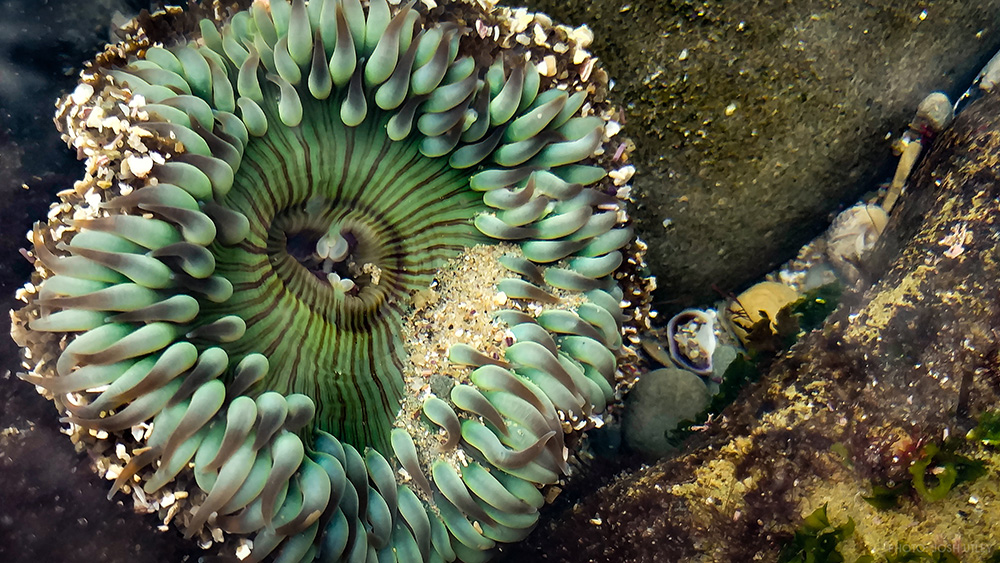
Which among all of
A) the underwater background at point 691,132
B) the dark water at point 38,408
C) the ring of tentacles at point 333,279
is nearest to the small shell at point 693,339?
the underwater background at point 691,132

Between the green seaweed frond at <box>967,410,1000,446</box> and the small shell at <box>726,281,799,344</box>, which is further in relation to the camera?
the small shell at <box>726,281,799,344</box>

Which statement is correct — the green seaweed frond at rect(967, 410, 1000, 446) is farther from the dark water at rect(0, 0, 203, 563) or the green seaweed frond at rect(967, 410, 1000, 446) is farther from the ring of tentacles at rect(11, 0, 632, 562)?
the dark water at rect(0, 0, 203, 563)

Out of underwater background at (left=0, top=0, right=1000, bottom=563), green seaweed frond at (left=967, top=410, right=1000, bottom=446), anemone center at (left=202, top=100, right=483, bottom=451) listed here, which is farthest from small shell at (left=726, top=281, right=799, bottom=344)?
anemone center at (left=202, top=100, right=483, bottom=451)

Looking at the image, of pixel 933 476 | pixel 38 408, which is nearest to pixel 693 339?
pixel 933 476

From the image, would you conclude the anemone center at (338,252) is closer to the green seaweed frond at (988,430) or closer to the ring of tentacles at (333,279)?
the ring of tentacles at (333,279)

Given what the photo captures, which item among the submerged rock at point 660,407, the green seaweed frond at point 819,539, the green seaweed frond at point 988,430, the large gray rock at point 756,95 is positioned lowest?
the green seaweed frond at point 819,539

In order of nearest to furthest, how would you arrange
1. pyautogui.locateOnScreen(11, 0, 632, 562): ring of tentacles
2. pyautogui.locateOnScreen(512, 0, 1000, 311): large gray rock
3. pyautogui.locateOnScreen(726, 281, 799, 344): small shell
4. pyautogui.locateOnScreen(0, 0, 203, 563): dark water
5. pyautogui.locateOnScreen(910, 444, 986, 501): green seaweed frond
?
1. pyautogui.locateOnScreen(11, 0, 632, 562): ring of tentacles
2. pyautogui.locateOnScreen(0, 0, 203, 563): dark water
3. pyautogui.locateOnScreen(910, 444, 986, 501): green seaweed frond
4. pyautogui.locateOnScreen(512, 0, 1000, 311): large gray rock
5. pyautogui.locateOnScreen(726, 281, 799, 344): small shell
